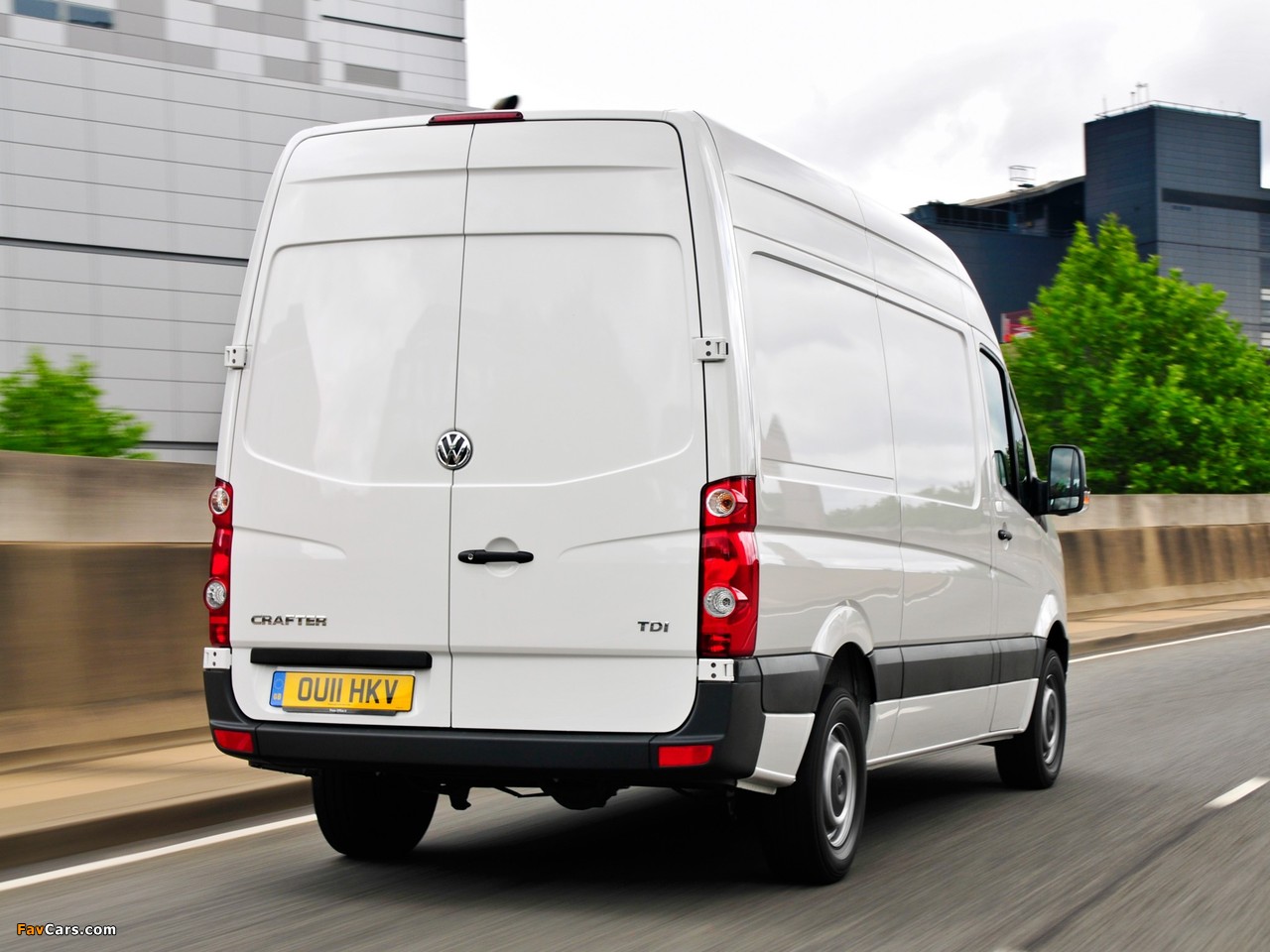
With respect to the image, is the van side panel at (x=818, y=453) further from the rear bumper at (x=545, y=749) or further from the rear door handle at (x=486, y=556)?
the rear door handle at (x=486, y=556)

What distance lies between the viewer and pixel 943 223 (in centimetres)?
10019

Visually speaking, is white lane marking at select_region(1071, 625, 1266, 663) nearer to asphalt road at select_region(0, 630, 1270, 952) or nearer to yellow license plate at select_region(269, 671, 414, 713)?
asphalt road at select_region(0, 630, 1270, 952)

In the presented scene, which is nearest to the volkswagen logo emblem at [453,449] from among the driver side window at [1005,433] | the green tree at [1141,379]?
the driver side window at [1005,433]

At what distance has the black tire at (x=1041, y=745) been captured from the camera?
27.2ft

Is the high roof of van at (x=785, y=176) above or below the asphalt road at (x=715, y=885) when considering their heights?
above

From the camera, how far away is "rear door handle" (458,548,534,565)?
5.23m

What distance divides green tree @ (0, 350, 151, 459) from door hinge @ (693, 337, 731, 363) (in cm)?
803

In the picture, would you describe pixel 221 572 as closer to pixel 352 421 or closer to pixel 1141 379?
pixel 352 421

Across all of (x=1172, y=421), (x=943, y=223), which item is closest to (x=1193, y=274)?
(x=943, y=223)

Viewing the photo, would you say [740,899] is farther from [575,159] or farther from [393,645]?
[575,159]

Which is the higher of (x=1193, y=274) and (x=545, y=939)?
(x=1193, y=274)

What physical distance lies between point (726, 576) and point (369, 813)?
197 cm

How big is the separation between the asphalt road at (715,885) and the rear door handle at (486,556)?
1.12m

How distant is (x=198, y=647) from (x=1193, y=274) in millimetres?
104318
